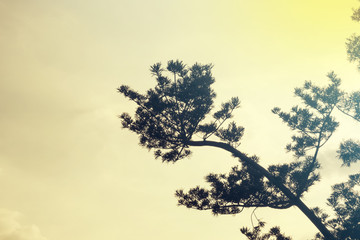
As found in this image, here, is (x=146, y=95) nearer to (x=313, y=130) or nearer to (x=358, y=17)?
(x=313, y=130)

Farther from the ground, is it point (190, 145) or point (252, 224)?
point (190, 145)

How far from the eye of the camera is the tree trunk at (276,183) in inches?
397

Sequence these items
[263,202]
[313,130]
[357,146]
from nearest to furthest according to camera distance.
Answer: [263,202] < [313,130] < [357,146]

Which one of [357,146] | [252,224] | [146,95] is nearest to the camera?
[252,224]

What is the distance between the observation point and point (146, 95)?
11930 millimetres

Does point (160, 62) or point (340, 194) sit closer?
point (160, 62)

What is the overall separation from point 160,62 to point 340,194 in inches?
468

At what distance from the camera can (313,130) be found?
12898mm

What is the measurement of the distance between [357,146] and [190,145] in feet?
32.7

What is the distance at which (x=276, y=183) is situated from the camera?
10758 mm

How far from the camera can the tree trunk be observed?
1009 cm

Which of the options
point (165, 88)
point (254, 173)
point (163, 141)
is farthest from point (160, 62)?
point (254, 173)

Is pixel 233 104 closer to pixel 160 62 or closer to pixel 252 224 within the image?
pixel 160 62

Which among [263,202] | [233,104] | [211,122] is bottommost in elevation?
[263,202]
